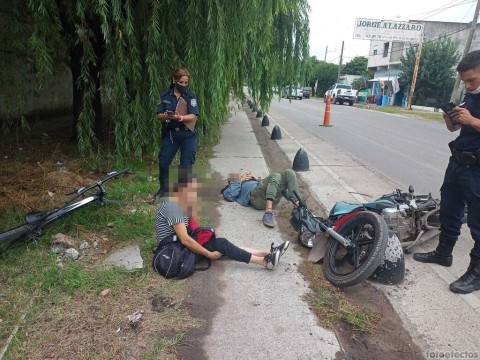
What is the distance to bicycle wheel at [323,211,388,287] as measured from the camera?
302 centimetres

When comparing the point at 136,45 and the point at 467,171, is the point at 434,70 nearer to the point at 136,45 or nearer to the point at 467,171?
the point at 136,45

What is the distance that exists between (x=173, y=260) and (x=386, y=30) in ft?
124

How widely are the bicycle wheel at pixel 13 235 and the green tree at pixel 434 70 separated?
35.3 m

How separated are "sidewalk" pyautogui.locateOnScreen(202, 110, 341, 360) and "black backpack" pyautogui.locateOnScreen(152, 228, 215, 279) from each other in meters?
0.27

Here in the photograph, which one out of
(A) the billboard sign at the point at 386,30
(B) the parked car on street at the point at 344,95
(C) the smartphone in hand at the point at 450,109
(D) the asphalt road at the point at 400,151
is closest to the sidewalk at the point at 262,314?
(C) the smartphone in hand at the point at 450,109

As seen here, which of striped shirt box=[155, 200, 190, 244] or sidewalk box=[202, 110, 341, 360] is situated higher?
striped shirt box=[155, 200, 190, 244]

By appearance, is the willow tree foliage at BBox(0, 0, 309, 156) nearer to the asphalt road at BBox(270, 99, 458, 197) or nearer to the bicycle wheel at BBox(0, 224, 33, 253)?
the bicycle wheel at BBox(0, 224, 33, 253)

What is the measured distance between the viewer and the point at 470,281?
3.24 metres

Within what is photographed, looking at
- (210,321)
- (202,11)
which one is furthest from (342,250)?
(202,11)

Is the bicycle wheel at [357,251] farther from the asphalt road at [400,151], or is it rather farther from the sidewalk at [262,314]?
the asphalt road at [400,151]

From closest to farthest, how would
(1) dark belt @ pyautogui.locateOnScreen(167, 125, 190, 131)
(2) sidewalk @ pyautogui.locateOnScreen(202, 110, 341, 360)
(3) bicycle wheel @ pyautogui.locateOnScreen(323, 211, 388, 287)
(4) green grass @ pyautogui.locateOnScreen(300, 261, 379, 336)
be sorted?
(2) sidewalk @ pyautogui.locateOnScreen(202, 110, 341, 360) → (4) green grass @ pyautogui.locateOnScreen(300, 261, 379, 336) → (3) bicycle wheel @ pyautogui.locateOnScreen(323, 211, 388, 287) → (1) dark belt @ pyautogui.locateOnScreen(167, 125, 190, 131)

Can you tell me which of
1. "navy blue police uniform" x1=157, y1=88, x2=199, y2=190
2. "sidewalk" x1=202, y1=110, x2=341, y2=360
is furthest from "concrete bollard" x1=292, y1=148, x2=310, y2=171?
"sidewalk" x1=202, y1=110, x2=341, y2=360

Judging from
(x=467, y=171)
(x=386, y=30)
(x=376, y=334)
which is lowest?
(x=376, y=334)

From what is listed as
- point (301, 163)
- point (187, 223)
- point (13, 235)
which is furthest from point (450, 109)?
point (301, 163)
